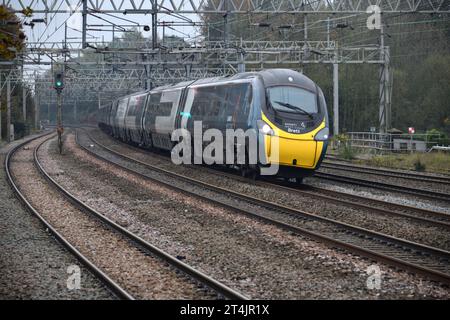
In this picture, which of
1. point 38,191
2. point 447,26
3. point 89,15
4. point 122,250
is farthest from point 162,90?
point 447,26

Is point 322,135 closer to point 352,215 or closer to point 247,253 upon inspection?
point 352,215

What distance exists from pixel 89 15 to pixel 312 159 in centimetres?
1520

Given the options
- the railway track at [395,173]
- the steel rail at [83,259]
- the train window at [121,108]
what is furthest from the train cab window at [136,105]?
the steel rail at [83,259]

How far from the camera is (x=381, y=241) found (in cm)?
1043

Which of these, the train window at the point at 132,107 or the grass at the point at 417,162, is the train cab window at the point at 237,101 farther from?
the train window at the point at 132,107

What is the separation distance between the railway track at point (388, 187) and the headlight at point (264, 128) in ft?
10.9

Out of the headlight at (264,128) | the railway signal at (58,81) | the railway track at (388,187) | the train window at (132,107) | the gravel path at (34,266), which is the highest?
the railway signal at (58,81)

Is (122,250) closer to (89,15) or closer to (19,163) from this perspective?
(19,163)

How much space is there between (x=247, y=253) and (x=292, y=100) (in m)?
8.50

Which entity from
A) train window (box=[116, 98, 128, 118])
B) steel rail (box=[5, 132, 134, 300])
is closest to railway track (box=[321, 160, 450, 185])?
steel rail (box=[5, 132, 134, 300])

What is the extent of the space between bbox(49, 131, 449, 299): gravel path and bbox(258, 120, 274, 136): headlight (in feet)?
9.02

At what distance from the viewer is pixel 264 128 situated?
55.2ft

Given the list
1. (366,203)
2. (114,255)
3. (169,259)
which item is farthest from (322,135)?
(169,259)

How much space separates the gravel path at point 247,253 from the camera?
7.79 m
